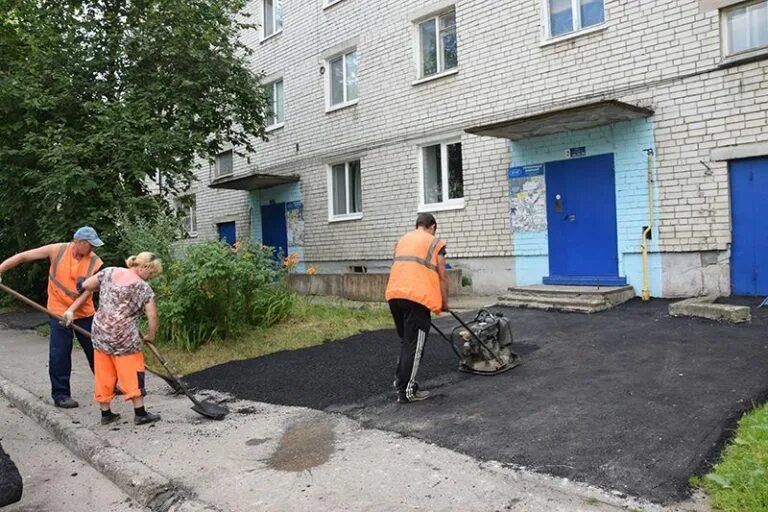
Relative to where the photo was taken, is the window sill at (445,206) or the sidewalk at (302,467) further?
the window sill at (445,206)

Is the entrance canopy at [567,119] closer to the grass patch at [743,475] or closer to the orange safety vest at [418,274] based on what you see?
the orange safety vest at [418,274]

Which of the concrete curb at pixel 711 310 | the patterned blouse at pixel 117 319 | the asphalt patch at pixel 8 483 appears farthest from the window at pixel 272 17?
the asphalt patch at pixel 8 483

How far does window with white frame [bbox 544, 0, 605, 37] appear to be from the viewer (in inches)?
418

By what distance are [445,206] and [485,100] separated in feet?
7.65

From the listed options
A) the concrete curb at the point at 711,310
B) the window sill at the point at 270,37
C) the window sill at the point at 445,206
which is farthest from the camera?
the window sill at the point at 270,37

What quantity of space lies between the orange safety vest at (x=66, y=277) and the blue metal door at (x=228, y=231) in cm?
1431

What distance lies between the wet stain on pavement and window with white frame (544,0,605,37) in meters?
8.84

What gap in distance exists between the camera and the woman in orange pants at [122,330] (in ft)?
17.1

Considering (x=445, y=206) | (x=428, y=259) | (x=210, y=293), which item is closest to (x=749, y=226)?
(x=445, y=206)

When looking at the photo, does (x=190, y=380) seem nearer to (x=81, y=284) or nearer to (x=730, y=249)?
(x=81, y=284)

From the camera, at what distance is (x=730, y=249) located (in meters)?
9.00

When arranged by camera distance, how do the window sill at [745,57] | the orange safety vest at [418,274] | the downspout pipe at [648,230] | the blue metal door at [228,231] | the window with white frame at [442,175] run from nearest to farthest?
the orange safety vest at [418,274]
the window sill at [745,57]
the downspout pipe at [648,230]
the window with white frame at [442,175]
the blue metal door at [228,231]

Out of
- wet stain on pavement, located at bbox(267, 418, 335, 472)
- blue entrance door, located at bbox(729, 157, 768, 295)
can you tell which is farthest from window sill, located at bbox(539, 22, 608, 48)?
wet stain on pavement, located at bbox(267, 418, 335, 472)

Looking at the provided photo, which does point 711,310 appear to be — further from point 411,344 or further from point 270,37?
point 270,37
